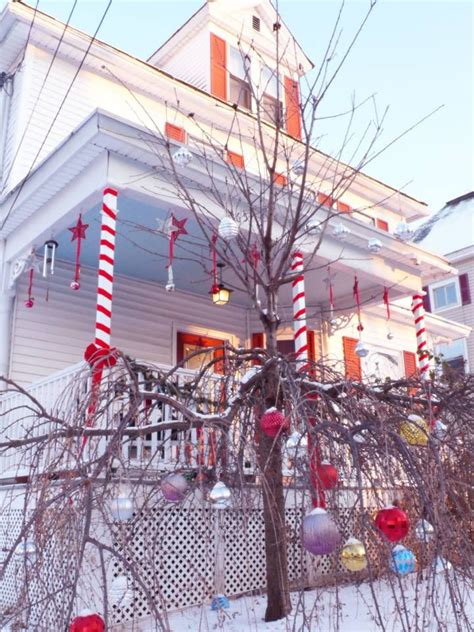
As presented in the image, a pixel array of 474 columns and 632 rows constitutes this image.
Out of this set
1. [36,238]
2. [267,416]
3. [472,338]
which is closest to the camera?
[267,416]

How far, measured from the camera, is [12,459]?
7.32 meters

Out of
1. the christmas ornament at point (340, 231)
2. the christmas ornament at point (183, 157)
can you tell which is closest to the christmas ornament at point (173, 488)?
the christmas ornament at point (183, 157)

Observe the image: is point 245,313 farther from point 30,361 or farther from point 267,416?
point 267,416

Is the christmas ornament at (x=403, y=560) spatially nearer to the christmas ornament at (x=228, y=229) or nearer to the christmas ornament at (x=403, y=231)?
the christmas ornament at (x=228, y=229)

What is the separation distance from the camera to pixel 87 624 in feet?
8.46

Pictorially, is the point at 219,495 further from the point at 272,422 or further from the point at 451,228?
the point at 451,228

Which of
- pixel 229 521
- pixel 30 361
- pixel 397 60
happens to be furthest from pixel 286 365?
pixel 30 361

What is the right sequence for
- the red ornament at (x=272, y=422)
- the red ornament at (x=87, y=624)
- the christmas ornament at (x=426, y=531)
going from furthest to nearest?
1. the red ornament at (x=272, y=422)
2. the christmas ornament at (x=426, y=531)
3. the red ornament at (x=87, y=624)

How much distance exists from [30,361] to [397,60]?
6222 millimetres

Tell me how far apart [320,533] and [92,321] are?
23.6 ft

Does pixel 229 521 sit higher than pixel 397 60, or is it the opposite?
pixel 397 60

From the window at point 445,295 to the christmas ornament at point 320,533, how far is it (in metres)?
19.6

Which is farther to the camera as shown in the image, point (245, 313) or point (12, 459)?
point (245, 313)

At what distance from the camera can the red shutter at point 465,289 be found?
20781mm
